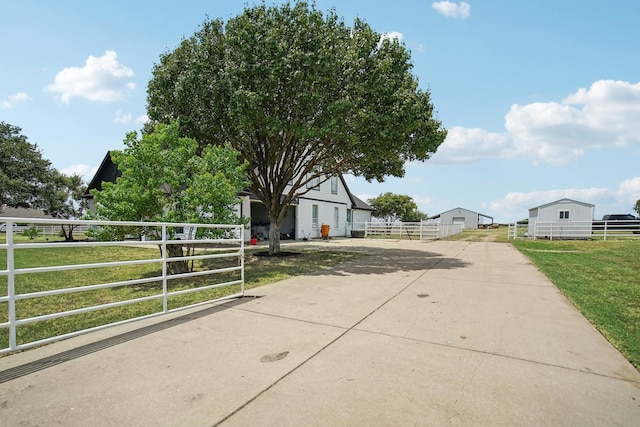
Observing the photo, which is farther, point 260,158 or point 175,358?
point 260,158

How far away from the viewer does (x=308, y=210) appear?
24.1 metres

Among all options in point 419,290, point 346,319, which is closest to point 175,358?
point 346,319

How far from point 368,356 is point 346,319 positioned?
130cm

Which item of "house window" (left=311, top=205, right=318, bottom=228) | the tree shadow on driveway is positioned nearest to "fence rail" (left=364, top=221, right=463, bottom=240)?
"house window" (left=311, top=205, right=318, bottom=228)

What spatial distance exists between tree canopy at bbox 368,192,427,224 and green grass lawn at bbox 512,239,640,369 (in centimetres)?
3822

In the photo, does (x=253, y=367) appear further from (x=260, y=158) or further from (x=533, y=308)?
(x=260, y=158)

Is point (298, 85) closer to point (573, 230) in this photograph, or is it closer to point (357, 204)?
point (357, 204)

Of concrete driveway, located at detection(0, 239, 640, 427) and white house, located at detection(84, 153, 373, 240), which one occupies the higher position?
white house, located at detection(84, 153, 373, 240)

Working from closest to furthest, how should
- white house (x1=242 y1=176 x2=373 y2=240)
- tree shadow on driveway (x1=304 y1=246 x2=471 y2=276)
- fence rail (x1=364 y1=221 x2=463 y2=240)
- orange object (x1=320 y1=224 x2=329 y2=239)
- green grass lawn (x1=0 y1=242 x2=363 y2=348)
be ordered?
1. green grass lawn (x1=0 y1=242 x2=363 y2=348)
2. tree shadow on driveway (x1=304 y1=246 x2=471 y2=276)
3. white house (x1=242 y1=176 x2=373 y2=240)
4. fence rail (x1=364 y1=221 x2=463 y2=240)
5. orange object (x1=320 y1=224 x2=329 y2=239)

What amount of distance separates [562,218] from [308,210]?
21.1 m

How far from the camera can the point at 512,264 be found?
10.7 m

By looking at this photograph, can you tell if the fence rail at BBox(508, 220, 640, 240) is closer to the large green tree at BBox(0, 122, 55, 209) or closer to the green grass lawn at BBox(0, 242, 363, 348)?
the green grass lawn at BBox(0, 242, 363, 348)

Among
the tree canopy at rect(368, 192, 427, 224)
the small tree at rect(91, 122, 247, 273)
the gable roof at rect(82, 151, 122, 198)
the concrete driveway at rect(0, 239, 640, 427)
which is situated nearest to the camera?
the concrete driveway at rect(0, 239, 640, 427)

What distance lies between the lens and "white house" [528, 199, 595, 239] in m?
23.6
